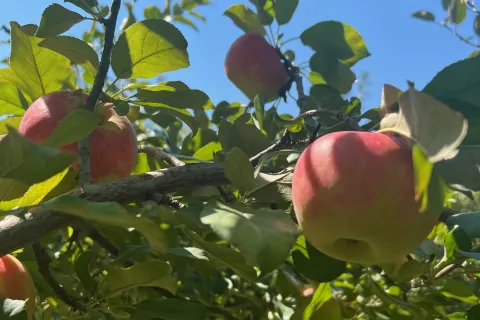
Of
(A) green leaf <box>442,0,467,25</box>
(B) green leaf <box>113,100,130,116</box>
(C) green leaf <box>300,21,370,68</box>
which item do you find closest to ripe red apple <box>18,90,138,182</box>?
(B) green leaf <box>113,100,130,116</box>

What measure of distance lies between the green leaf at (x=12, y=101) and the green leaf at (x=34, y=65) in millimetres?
95

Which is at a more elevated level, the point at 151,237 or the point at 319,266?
the point at 151,237

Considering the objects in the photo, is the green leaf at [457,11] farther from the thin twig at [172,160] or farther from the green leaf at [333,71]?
the thin twig at [172,160]

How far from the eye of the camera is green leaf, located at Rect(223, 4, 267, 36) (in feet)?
5.44

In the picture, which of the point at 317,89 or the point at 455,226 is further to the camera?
the point at 317,89

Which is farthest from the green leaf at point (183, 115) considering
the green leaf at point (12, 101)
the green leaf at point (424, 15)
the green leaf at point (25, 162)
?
the green leaf at point (424, 15)

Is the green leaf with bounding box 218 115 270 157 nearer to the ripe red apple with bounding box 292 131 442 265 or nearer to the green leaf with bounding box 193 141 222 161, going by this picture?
the green leaf with bounding box 193 141 222 161

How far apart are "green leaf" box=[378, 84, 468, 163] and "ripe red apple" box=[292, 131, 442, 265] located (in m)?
0.06

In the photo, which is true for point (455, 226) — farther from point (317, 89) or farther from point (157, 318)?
point (317, 89)

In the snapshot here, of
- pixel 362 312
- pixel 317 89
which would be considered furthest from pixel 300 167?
pixel 317 89

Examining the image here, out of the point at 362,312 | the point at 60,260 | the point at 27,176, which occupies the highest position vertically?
the point at 27,176

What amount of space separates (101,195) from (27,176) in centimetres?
24

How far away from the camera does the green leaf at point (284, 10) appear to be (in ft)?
5.01

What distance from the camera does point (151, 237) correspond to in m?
0.52
